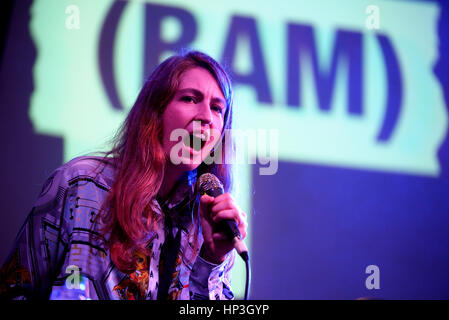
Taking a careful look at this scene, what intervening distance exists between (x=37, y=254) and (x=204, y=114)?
0.59m

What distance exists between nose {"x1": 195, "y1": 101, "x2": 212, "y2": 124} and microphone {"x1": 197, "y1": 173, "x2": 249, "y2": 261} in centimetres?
20

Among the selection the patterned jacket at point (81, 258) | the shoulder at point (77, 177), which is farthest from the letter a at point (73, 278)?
the shoulder at point (77, 177)

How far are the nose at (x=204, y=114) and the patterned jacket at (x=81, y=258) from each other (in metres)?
0.27

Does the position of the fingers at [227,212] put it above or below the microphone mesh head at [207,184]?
below

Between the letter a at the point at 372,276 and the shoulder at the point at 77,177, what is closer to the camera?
the shoulder at the point at 77,177

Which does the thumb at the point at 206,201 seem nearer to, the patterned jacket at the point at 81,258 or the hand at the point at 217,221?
the hand at the point at 217,221

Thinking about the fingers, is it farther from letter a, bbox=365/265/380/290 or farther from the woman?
letter a, bbox=365/265/380/290

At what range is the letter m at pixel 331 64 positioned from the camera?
7.52 feet

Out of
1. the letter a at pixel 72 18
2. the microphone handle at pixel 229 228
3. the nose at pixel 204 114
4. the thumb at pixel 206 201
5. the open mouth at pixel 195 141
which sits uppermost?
the letter a at pixel 72 18

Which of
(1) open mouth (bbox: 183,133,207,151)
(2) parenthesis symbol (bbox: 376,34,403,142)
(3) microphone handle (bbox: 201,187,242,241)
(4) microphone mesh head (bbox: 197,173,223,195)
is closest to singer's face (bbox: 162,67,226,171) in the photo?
(1) open mouth (bbox: 183,133,207,151)

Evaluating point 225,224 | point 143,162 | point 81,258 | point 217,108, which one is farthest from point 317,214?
point 81,258

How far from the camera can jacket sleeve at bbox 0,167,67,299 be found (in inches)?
45.0
